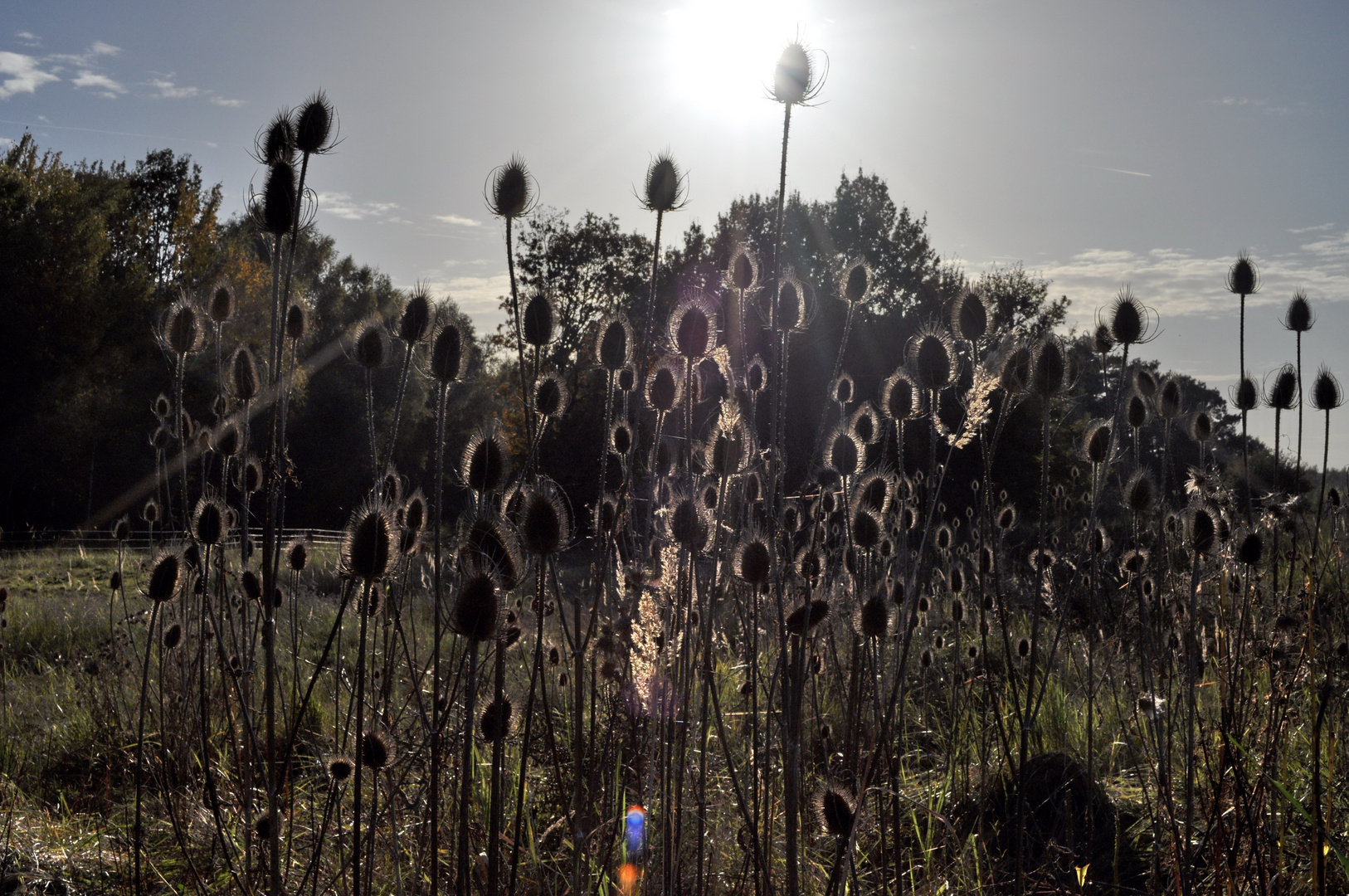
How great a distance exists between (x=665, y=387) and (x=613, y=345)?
28 cm

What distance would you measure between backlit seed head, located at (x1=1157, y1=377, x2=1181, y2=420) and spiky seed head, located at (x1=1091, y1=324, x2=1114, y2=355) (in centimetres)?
33

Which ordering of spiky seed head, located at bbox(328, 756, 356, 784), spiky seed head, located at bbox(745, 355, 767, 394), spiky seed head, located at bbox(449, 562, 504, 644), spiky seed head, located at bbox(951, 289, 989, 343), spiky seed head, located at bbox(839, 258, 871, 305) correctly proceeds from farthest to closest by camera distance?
spiky seed head, located at bbox(745, 355, 767, 394) < spiky seed head, located at bbox(839, 258, 871, 305) < spiky seed head, located at bbox(951, 289, 989, 343) < spiky seed head, located at bbox(328, 756, 356, 784) < spiky seed head, located at bbox(449, 562, 504, 644)

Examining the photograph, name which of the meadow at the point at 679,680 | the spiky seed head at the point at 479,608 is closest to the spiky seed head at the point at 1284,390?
the meadow at the point at 679,680

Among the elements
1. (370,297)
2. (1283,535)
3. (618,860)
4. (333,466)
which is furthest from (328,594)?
(370,297)

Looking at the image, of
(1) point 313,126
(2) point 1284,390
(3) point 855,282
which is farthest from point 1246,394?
(1) point 313,126

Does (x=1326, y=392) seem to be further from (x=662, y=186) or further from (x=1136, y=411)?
(x=662, y=186)

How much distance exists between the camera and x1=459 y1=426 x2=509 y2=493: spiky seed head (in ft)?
6.93

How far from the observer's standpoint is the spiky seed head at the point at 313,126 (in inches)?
80.9

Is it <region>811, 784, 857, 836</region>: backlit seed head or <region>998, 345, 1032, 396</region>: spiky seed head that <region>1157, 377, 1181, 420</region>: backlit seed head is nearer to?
<region>998, 345, 1032, 396</region>: spiky seed head

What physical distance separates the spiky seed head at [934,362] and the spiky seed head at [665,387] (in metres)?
0.76

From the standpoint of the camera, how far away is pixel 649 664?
2564 millimetres

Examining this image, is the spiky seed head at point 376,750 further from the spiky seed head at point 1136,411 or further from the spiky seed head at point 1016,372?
the spiky seed head at point 1136,411

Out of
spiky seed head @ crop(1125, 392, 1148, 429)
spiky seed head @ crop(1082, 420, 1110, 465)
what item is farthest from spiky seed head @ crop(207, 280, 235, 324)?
spiky seed head @ crop(1125, 392, 1148, 429)

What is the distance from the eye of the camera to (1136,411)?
3938 mm
